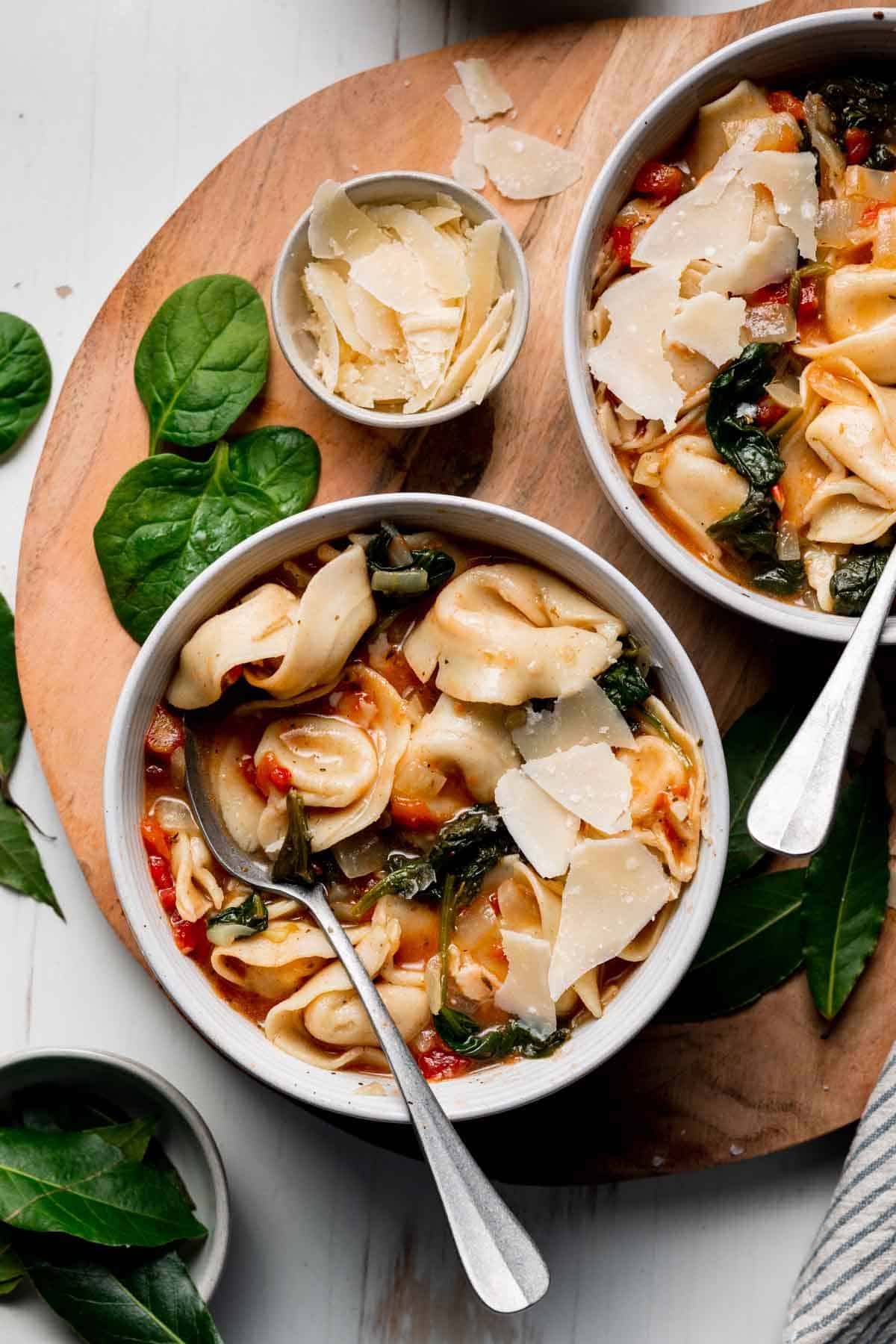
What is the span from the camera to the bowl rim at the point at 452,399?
11.1 ft

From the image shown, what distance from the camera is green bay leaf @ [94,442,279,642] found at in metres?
3.56

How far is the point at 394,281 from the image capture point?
345 cm

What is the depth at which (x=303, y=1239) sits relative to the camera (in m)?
3.85

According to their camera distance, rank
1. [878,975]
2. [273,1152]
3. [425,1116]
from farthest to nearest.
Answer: [273,1152] < [878,975] < [425,1116]

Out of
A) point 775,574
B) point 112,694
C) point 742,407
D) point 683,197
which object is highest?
point 683,197

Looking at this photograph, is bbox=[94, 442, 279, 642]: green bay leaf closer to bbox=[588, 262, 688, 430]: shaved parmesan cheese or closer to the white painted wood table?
the white painted wood table

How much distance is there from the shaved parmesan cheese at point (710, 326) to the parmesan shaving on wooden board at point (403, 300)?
1.57 feet

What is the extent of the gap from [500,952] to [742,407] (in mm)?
1586

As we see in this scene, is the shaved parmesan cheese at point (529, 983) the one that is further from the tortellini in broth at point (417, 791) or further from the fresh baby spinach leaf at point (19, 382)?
the fresh baby spinach leaf at point (19, 382)

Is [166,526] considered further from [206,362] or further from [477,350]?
[477,350]

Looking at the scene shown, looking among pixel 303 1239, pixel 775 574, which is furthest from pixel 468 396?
pixel 303 1239

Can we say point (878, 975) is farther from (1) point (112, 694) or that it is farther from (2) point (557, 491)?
(1) point (112, 694)

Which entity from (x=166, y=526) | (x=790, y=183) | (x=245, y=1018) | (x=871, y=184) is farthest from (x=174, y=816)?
(x=871, y=184)

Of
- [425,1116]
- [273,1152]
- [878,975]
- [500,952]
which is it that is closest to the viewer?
[425,1116]
